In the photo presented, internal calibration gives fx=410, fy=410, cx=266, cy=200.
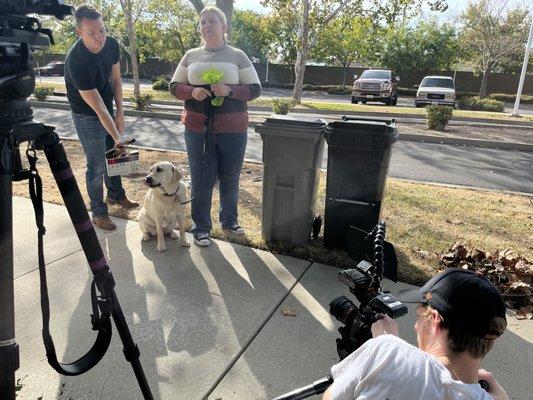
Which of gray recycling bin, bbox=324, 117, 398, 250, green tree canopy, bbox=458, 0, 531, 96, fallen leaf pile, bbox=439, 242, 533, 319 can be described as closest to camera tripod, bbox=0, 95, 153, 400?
gray recycling bin, bbox=324, 117, 398, 250

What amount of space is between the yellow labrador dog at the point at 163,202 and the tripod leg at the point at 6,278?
7.38 feet

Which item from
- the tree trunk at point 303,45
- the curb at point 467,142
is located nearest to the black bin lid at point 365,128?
the curb at point 467,142

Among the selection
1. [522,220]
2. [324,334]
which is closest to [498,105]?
[522,220]

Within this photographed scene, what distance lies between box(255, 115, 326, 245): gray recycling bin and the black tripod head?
2.54 m

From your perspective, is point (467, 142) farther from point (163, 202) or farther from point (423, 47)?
point (423, 47)

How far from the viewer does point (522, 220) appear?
16.5 feet

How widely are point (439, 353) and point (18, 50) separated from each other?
5.44 ft

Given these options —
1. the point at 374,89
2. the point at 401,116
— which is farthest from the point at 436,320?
the point at 374,89

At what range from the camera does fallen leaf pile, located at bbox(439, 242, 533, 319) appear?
3.33m

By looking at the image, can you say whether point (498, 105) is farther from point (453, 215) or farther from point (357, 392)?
point (357, 392)

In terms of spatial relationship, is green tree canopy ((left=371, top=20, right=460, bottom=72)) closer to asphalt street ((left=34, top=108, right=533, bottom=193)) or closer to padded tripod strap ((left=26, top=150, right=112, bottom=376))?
asphalt street ((left=34, top=108, right=533, bottom=193))

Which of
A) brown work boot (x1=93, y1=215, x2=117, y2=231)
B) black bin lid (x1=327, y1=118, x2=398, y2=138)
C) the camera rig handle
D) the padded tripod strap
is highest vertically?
black bin lid (x1=327, y1=118, x2=398, y2=138)

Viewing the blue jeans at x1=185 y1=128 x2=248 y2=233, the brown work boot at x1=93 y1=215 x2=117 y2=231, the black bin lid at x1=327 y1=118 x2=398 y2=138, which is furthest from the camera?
the brown work boot at x1=93 y1=215 x2=117 y2=231

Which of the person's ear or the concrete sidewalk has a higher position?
the person's ear
